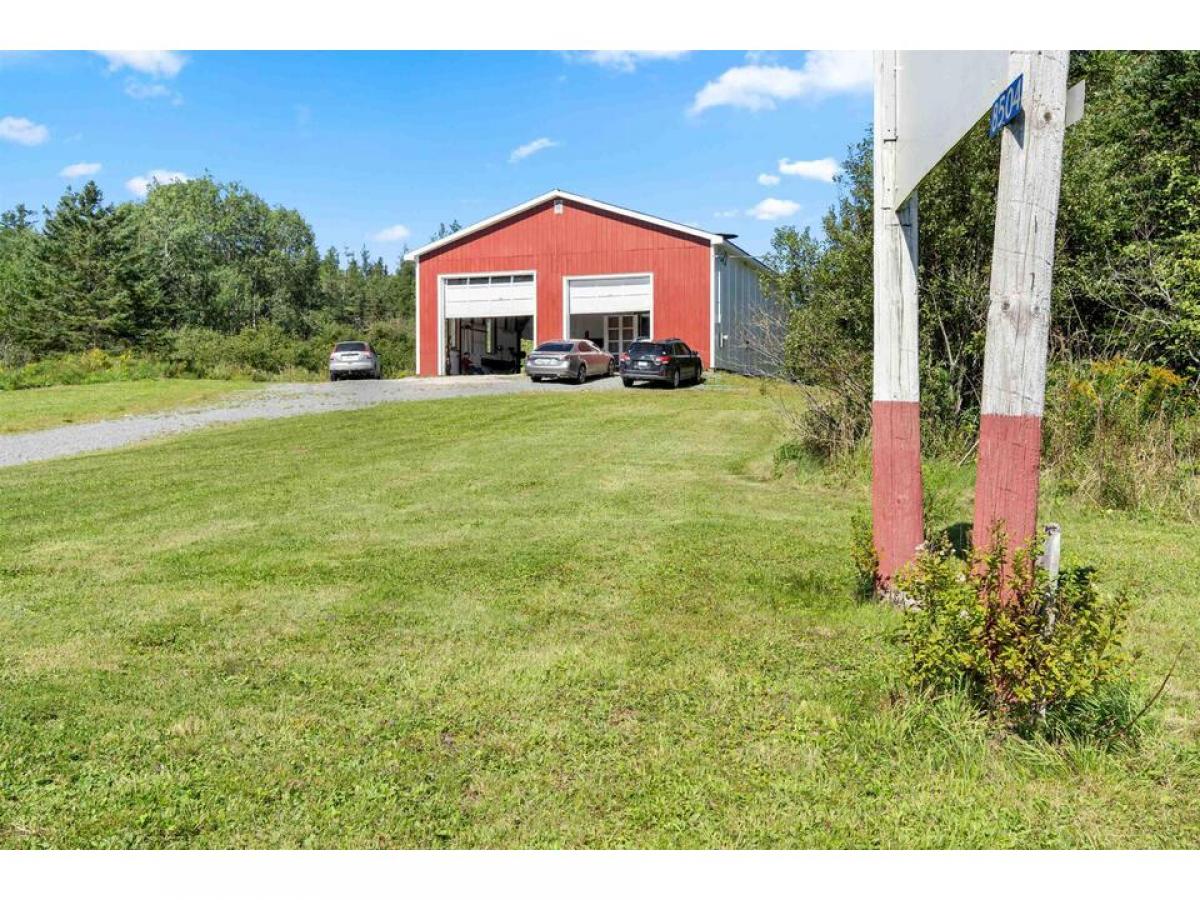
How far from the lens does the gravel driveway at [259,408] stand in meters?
14.0

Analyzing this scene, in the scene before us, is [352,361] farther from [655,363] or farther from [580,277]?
[655,363]

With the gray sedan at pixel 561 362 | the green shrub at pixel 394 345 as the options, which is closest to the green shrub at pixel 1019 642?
the gray sedan at pixel 561 362

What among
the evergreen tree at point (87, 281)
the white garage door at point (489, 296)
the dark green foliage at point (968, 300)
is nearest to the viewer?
the dark green foliage at point (968, 300)

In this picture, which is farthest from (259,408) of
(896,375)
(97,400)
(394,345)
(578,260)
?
(394,345)

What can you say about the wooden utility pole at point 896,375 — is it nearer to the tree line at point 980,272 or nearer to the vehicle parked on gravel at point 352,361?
the tree line at point 980,272

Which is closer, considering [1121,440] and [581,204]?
[1121,440]

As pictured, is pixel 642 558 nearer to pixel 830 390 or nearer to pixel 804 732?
pixel 804 732

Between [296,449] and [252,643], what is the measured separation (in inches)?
328

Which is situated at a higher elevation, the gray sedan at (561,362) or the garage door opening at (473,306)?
the garage door opening at (473,306)

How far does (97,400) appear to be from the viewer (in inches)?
844

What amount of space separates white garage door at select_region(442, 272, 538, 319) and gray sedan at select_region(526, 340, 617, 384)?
554 centimetres

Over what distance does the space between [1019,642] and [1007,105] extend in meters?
1.89

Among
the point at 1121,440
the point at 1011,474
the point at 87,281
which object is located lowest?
the point at 1121,440

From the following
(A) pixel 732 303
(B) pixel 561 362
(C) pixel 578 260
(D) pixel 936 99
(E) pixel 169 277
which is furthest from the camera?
(E) pixel 169 277
